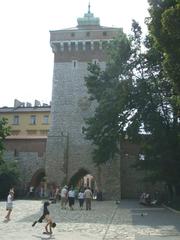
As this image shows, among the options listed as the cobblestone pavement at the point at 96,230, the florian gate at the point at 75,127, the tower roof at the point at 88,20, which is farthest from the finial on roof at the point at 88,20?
the cobblestone pavement at the point at 96,230

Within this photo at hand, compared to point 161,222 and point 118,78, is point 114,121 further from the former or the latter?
point 161,222

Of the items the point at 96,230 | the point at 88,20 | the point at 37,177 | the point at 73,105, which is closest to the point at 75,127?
the point at 73,105

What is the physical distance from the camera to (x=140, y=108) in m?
33.6

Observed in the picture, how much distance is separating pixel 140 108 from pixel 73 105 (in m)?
16.4

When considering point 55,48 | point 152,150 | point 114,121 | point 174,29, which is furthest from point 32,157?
point 174,29

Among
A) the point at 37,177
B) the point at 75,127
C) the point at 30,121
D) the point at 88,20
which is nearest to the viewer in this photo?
the point at 75,127

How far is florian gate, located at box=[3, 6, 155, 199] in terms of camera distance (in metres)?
46.9

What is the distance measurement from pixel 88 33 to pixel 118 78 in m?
15.1

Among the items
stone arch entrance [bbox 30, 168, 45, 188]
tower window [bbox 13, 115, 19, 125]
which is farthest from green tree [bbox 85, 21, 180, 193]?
tower window [bbox 13, 115, 19, 125]

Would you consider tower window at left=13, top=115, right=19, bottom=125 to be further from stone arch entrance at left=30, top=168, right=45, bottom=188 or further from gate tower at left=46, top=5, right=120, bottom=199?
gate tower at left=46, top=5, right=120, bottom=199

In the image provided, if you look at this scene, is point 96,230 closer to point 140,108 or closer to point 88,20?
point 140,108

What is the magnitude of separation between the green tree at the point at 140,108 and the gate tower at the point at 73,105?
29.6 feet

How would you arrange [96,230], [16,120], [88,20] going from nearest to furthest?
[96,230] → [88,20] → [16,120]

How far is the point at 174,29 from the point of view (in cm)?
1622
